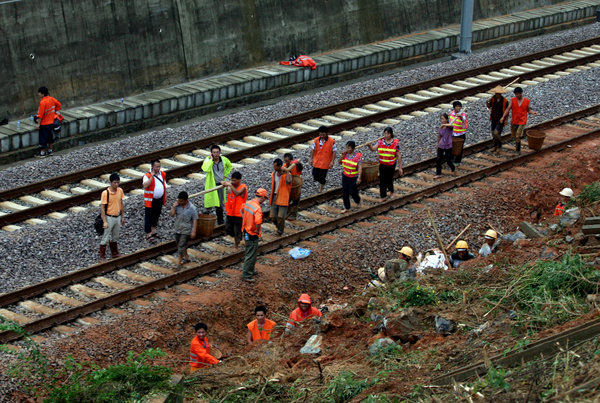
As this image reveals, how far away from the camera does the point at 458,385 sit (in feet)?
28.0

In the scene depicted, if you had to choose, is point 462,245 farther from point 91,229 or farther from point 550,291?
point 91,229

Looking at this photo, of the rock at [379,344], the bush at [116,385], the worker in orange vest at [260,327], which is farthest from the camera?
the worker in orange vest at [260,327]

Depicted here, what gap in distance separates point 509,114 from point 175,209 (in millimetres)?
8519

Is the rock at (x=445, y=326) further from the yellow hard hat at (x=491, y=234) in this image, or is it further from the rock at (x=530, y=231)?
the rock at (x=530, y=231)

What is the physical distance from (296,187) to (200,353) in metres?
5.10

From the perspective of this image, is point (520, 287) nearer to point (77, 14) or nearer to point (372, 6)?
point (77, 14)

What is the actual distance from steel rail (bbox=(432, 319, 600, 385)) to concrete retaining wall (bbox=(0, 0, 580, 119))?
15.4 metres

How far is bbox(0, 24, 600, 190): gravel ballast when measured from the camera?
18156mm

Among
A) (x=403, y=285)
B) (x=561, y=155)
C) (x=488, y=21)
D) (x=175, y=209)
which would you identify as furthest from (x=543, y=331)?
(x=488, y=21)

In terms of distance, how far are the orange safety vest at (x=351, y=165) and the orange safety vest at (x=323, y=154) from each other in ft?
1.71

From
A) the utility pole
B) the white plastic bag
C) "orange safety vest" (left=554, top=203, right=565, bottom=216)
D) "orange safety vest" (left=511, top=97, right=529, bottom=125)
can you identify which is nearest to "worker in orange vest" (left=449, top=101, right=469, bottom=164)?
"orange safety vest" (left=511, top=97, right=529, bottom=125)

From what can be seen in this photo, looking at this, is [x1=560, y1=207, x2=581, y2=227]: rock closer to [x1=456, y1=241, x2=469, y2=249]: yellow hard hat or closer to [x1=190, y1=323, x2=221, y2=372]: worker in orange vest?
[x1=456, y1=241, x2=469, y2=249]: yellow hard hat

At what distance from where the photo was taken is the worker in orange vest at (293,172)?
50.2ft

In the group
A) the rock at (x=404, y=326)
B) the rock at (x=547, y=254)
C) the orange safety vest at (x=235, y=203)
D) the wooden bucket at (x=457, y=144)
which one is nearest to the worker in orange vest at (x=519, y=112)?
the wooden bucket at (x=457, y=144)
